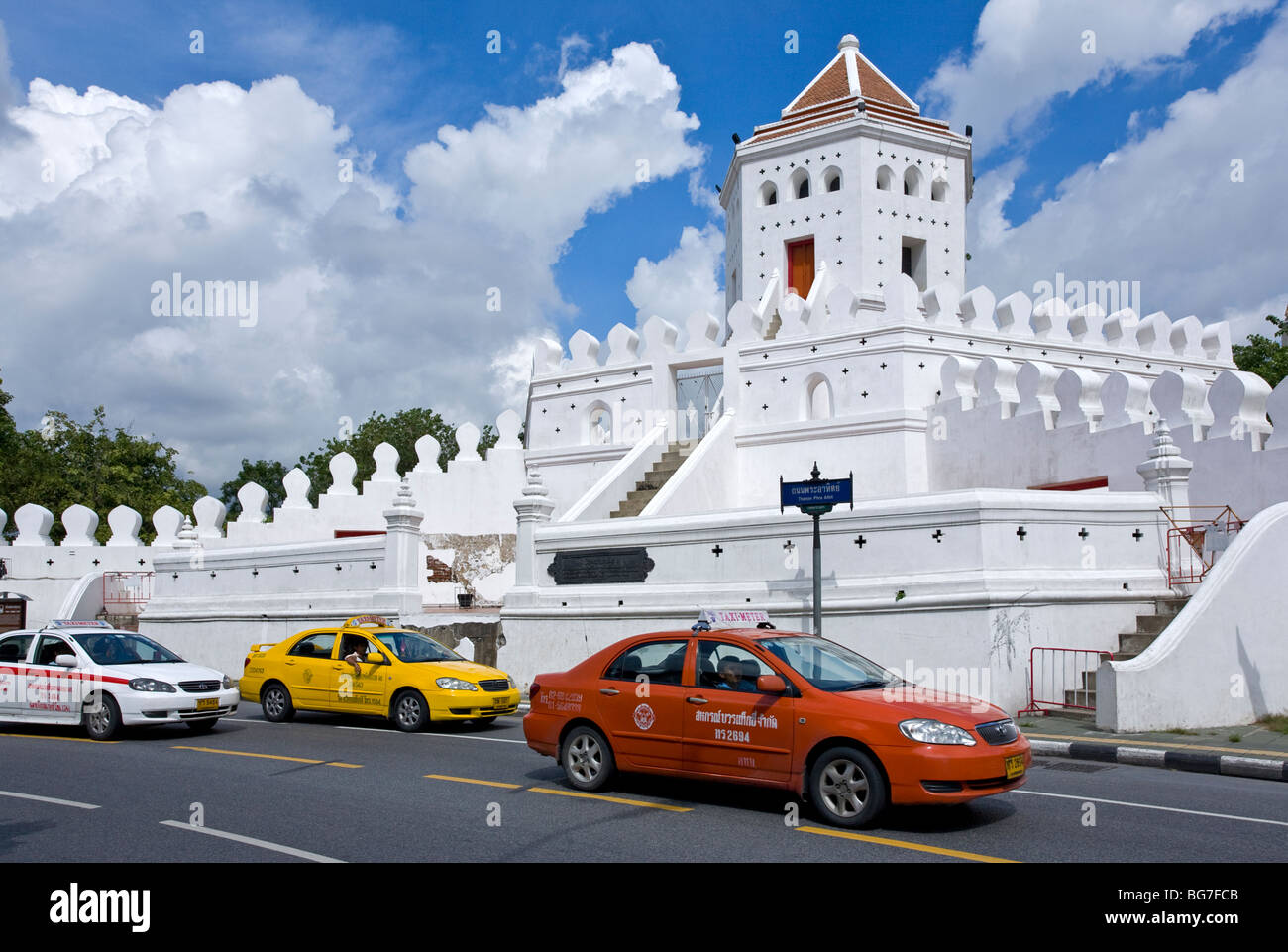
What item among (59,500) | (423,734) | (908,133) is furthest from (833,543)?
(59,500)

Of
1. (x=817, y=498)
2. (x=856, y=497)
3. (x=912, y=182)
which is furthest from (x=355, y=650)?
(x=912, y=182)

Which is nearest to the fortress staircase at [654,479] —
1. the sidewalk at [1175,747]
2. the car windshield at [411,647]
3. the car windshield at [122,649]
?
the car windshield at [411,647]

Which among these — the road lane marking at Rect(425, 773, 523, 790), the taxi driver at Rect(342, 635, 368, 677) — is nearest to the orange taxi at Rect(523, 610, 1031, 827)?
the road lane marking at Rect(425, 773, 523, 790)

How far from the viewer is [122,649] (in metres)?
13.5

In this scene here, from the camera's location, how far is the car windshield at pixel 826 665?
8.09m

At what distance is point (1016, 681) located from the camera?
43.4ft

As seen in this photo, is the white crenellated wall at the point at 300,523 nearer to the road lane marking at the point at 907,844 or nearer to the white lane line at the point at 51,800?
the white lane line at the point at 51,800

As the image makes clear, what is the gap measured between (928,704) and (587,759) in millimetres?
3014

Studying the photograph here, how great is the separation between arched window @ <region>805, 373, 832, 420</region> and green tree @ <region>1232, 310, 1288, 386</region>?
20266mm

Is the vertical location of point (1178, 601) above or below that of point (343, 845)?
above

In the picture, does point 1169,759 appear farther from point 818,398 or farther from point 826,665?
point 818,398

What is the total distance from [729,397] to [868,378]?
3.23 m

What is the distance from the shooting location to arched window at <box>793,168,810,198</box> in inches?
1153
